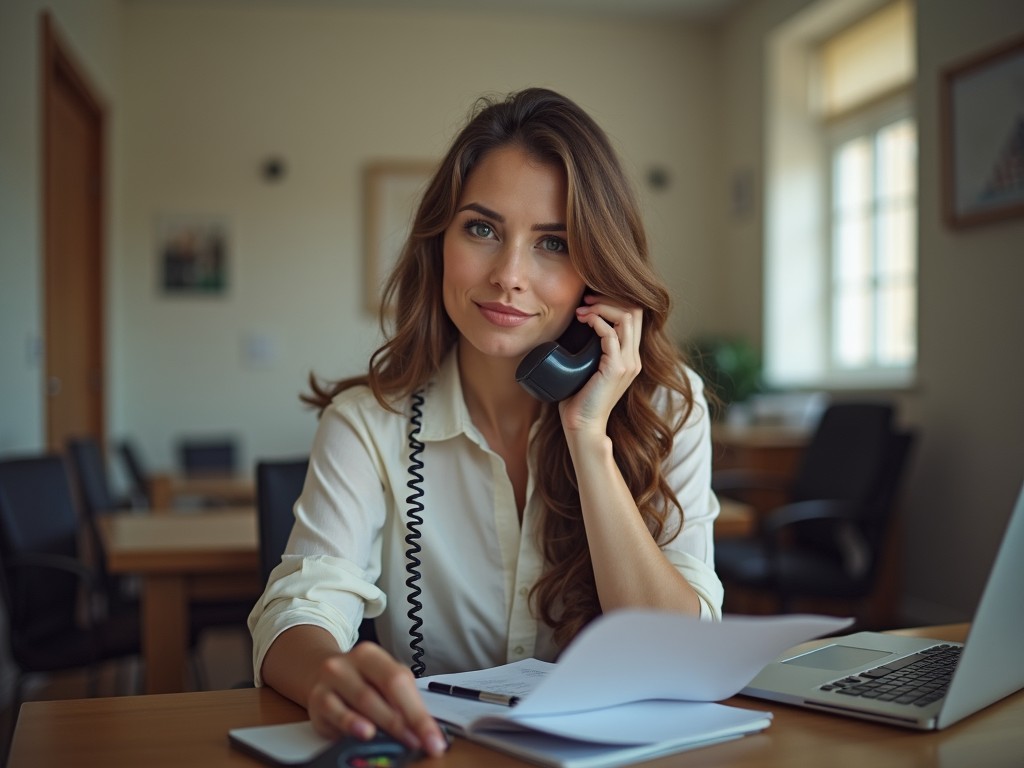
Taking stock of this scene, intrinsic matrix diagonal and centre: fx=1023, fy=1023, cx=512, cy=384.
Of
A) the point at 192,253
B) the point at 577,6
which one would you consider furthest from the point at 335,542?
the point at 577,6

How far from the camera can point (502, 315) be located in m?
1.38

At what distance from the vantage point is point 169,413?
6.27 m

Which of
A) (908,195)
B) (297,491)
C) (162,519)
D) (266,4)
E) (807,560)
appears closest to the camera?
(297,491)

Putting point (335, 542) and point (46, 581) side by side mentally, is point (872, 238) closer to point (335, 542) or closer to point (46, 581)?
point (46, 581)

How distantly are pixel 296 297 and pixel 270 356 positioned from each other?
402 mm

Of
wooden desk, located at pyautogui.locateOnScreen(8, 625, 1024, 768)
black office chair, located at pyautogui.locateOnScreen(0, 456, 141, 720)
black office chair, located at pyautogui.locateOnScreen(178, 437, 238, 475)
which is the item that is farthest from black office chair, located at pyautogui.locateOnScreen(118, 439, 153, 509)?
wooden desk, located at pyautogui.locateOnScreen(8, 625, 1024, 768)

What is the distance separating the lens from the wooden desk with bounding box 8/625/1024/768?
0.79m

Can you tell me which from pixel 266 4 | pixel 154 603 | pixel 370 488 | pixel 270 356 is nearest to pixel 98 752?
pixel 370 488

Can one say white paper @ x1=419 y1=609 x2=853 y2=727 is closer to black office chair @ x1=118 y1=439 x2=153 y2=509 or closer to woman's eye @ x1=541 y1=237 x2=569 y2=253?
woman's eye @ x1=541 y1=237 x2=569 y2=253

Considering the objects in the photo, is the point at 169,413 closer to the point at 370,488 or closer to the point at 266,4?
the point at 266,4

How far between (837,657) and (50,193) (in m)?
4.14

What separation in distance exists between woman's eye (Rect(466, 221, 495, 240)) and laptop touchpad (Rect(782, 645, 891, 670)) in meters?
0.67

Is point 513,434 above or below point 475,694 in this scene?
above

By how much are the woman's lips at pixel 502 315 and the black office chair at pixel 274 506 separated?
1.63 feet
